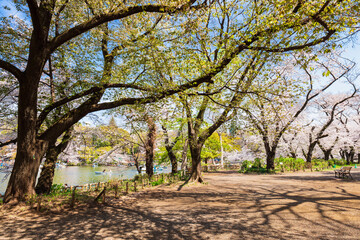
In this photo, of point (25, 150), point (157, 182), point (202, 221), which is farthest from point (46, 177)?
point (202, 221)

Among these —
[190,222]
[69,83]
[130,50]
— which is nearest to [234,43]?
[130,50]

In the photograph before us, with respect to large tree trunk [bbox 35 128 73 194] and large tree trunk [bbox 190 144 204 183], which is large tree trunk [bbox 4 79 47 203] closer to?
large tree trunk [bbox 35 128 73 194]

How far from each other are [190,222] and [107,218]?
285 centimetres

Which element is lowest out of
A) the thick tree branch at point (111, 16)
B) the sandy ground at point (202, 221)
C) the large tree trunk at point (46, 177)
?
the sandy ground at point (202, 221)

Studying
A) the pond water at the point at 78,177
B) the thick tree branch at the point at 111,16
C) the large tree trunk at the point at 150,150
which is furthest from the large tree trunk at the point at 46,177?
the large tree trunk at the point at 150,150

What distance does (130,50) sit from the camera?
902 centimetres

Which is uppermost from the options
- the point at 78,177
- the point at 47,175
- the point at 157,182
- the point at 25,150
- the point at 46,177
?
the point at 25,150

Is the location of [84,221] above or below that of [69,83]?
below

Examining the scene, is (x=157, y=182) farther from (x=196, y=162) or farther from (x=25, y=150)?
(x=25, y=150)

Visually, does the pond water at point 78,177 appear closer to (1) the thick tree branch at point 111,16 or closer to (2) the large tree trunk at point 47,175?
(2) the large tree trunk at point 47,175

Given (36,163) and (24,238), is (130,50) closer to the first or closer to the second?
(36,163)

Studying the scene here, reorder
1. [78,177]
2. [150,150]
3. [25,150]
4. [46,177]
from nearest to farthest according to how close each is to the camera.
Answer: [25,150]
[46,177]
[150,150]
[78,177]

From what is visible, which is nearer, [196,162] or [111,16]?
[111,16]

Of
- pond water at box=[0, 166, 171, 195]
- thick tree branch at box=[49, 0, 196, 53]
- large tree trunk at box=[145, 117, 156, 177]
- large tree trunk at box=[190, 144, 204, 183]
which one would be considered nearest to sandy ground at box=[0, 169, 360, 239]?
large tree trunk at box=[190, 144, 204, 183]
